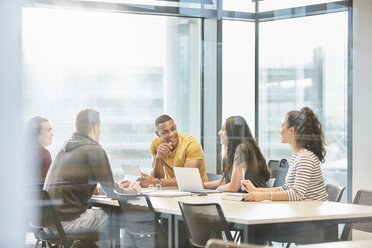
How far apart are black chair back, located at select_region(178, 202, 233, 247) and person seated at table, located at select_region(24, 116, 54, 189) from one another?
3.77 ft

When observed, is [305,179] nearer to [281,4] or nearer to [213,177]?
[213,177]

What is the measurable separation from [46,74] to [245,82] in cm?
157

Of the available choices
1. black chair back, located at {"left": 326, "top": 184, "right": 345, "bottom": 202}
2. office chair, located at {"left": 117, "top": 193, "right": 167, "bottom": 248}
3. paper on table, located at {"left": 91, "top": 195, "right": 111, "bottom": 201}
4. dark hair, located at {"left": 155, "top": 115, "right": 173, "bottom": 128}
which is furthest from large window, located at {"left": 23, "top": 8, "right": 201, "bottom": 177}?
black chair back, located at {"left": 326, "top": 184, "right": 345, "bottom": 202}

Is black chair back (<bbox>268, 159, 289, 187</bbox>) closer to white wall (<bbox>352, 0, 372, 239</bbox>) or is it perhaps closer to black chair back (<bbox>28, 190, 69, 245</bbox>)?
white wall (<bbox>352, 0, 372, 239</bbox>)

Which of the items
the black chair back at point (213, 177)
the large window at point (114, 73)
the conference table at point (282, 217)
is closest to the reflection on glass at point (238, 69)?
the large window at point (114, 73)

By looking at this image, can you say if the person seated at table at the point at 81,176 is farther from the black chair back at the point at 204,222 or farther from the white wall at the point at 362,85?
the white wall at the point at 362,85

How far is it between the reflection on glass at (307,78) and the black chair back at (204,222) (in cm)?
131

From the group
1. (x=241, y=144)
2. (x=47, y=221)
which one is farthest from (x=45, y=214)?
(x=241, y=144)

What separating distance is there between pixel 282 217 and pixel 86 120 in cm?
173

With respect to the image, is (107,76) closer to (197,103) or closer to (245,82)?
(197,103)

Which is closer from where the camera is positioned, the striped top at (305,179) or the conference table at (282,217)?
the conference table at (282,217)

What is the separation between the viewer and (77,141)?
172 inches

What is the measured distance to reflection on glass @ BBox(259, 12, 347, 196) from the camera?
492 cm

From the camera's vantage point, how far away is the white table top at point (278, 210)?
3.52 metres
